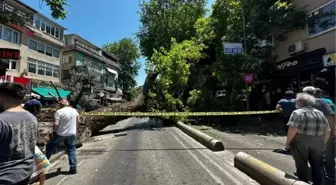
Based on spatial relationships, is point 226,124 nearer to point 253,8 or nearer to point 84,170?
point 253,8

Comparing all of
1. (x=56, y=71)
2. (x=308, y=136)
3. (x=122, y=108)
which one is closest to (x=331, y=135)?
(x=308, y=136)

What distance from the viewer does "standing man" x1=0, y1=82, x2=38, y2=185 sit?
2.68m

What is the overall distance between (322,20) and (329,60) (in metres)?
2.47

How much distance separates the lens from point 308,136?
4254mm

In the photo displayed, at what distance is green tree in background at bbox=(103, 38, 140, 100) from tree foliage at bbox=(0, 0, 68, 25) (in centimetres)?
6816

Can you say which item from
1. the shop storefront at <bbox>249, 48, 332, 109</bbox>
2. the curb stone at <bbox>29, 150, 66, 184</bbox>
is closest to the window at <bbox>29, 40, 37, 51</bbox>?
the shop storefront at <bbox>249, 48, 332, 109</bbox>

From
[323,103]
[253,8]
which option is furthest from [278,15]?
[323,103]

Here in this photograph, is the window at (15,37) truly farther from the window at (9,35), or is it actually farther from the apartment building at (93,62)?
the apartment building at (93,62)

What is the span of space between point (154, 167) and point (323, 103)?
3943 millimetres

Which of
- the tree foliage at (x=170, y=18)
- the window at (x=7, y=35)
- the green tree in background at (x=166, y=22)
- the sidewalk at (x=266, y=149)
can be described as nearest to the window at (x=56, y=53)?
the window at (x=7, y=35)

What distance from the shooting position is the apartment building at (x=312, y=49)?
1429 cm

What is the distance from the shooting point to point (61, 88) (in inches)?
1571

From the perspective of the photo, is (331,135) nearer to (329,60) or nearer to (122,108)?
(329,60)

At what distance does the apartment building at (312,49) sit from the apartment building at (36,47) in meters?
23.8
